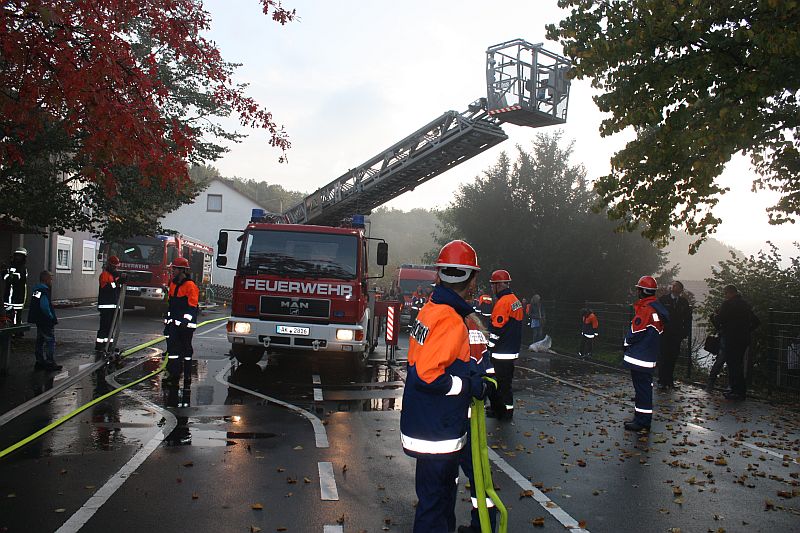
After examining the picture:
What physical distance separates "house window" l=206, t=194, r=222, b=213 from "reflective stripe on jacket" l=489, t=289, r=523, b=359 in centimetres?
5233

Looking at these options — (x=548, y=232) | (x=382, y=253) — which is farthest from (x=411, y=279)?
(x=382, y=253)

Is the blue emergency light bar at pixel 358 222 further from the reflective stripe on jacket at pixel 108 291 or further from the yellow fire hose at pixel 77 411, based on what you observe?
the reflective stripe on jacket at pixel 108 291

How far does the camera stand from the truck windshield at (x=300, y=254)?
12633 millimetres

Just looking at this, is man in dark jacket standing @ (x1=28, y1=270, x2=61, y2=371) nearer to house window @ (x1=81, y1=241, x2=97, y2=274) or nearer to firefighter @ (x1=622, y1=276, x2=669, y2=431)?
firefighter @ (x1=622, y1=276, x2=669, y2=431)

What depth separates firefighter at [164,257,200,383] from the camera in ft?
36.7

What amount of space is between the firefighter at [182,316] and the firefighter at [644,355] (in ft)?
20.6

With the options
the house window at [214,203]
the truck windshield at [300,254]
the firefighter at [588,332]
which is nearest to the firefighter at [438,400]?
the truck windshield at [300,254]

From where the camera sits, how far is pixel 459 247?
14.4 ft

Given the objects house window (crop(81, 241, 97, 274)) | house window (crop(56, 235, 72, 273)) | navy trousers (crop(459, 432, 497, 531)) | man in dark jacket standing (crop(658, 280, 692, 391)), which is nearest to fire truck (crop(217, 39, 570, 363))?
man in dark jacket standing (crop(658, 280, 692, 391))

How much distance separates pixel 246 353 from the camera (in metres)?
13.4

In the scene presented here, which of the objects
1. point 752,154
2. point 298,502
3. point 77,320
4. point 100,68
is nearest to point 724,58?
point 752,154

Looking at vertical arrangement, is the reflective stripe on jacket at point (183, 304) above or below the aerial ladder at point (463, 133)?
below

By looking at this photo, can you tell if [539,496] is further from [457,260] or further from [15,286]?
[15,286]

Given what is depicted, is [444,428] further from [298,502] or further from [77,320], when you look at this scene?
[77,320]
